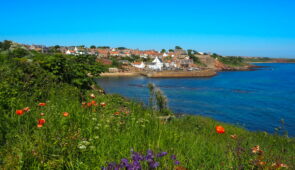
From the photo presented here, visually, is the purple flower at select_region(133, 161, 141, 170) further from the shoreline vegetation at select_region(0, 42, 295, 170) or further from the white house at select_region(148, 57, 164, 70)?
Result: the white house at select_region(148, 57, 164, 70)

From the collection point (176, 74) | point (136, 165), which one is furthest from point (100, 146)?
point (176, 74)

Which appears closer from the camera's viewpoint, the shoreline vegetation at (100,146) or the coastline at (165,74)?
the shoreline vegetation at (100,146)

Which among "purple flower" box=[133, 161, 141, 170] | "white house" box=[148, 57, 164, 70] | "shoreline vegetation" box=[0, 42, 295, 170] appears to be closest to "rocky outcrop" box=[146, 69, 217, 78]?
"white house" box=[148, 57, 164, 70]

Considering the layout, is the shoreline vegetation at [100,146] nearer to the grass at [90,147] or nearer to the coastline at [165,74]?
the grass at [90,147]

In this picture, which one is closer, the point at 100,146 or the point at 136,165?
the point at 136,165

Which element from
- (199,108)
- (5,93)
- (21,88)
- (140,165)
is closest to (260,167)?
(140,165)

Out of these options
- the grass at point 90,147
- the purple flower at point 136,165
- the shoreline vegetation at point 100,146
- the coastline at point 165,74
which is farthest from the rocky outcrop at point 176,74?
the purple flower at point 136,165

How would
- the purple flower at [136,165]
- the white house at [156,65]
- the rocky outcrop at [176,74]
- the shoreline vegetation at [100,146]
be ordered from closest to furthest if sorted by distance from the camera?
1. the purple flower at [136,165]
2. the shoreline vegetation at [100,146]
3. the rocky outcrop at [176,74]
4. the white house at [156,65]

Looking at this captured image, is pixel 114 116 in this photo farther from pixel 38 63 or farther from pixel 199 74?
pixel 199 74

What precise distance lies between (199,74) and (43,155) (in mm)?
88992

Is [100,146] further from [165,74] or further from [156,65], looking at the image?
[156,65]

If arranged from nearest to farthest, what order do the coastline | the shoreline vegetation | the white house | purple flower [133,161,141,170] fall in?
purple flower [133,161,141,170], the shoreline vegetation, the coastline, the white house

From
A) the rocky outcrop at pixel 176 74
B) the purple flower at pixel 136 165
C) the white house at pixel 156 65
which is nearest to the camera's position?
the purple flower at pixel 136 165

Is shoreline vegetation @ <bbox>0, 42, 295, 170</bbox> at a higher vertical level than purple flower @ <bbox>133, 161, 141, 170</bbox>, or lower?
lower
